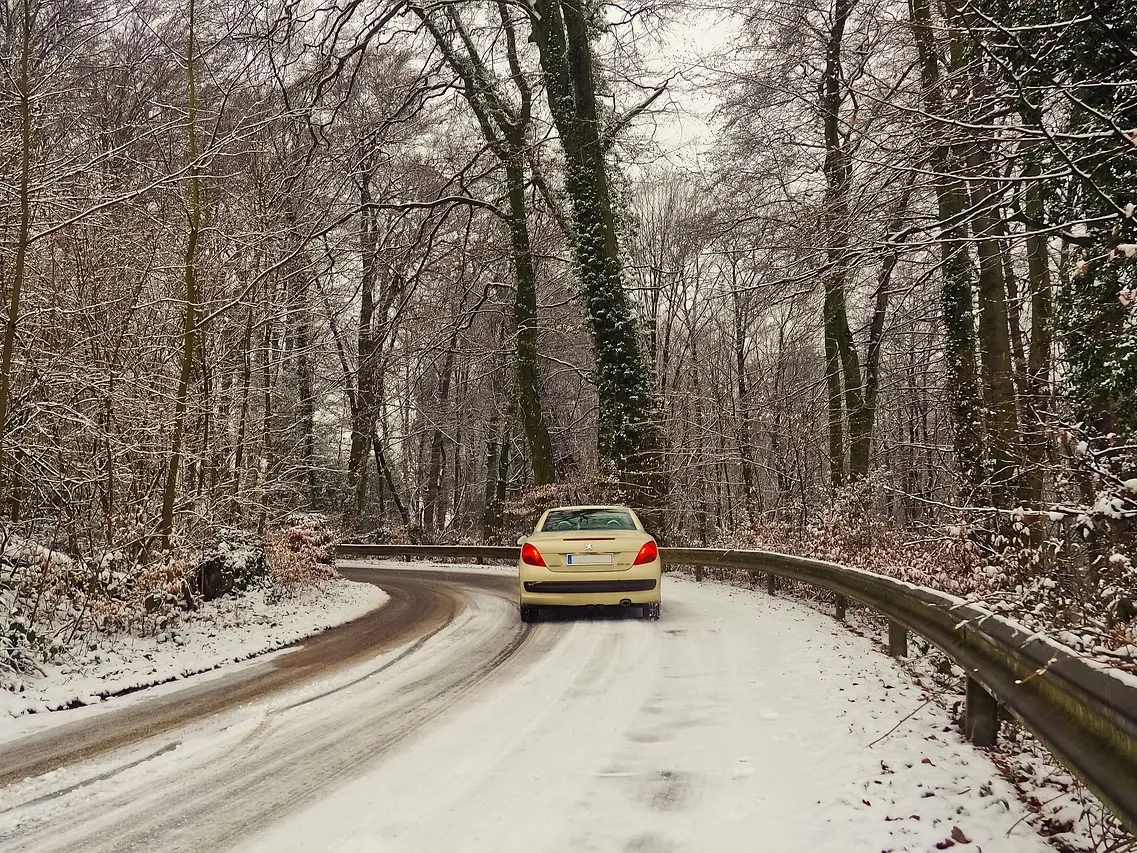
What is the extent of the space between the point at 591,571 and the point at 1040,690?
7.17 meters

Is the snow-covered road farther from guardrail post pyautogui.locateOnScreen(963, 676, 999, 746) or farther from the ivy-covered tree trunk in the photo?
the ivy-covered tree trunk

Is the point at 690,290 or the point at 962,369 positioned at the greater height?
the point at 690,290

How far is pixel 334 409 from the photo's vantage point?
1329 inches

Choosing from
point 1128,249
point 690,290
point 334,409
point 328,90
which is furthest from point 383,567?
point 1128,249

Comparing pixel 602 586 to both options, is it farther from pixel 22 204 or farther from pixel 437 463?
pixel 437 463

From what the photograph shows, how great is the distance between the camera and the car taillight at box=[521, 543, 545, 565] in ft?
34.9

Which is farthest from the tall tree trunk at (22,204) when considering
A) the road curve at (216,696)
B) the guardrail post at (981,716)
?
the guardrail post at (981,716)

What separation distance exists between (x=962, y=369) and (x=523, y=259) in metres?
14.0

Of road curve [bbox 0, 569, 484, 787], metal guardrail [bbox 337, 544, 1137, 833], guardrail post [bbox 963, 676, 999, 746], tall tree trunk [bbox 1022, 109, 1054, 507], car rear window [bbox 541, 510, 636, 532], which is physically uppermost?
tall tree trunk [bbox 1022, 109, 1054, 507]

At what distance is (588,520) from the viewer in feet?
37.8

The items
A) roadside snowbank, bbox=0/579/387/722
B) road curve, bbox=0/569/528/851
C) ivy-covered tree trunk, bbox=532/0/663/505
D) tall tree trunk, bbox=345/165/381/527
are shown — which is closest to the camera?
road curve, bbox=0/569/528/851

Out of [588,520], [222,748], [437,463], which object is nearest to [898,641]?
[588,520]

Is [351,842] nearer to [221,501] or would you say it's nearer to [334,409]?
[221,501]

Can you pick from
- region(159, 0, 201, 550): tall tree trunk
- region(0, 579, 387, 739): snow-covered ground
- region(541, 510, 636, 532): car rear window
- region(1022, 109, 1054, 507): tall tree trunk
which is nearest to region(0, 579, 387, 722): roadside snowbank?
region(0, 579, 387, 739): snow-covered ground
